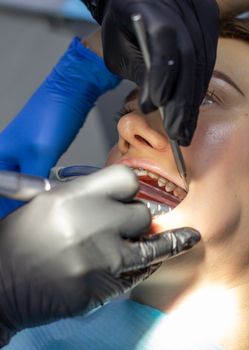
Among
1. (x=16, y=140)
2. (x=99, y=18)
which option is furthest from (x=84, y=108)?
(x=99, y=18)

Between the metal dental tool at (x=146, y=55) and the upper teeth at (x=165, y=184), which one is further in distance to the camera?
the upper teeth at (x=165, y=184)

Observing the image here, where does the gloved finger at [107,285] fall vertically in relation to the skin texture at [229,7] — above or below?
below

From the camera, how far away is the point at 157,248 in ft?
2.93

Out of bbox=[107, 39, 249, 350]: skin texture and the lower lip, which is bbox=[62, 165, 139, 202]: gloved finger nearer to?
bbox=[107, 39, 249, 350]: skin texture

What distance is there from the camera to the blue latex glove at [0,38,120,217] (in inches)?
62.6

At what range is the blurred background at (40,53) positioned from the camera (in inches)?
82.4

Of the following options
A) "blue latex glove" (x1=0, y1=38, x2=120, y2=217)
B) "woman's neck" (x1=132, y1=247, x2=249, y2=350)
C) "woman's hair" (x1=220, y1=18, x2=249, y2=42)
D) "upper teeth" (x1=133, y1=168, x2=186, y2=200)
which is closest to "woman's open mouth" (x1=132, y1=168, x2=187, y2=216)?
"upper teeth" (x1=133, y1=168, x2=186, y2=200)

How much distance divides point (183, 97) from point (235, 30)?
41 centimetres

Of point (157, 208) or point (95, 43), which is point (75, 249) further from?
point (95, 43)

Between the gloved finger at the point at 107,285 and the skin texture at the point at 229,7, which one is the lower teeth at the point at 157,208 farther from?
the skin texture at the point at 229,7

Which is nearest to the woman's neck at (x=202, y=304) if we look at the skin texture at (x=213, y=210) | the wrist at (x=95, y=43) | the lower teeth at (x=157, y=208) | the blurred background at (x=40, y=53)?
the skin texture at (x=213, y=210)

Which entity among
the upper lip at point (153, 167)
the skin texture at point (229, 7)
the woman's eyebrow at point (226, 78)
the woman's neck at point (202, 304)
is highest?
the skin texture at point (229, 7)

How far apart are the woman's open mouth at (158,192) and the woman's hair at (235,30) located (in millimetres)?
343

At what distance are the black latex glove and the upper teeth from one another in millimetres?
183
